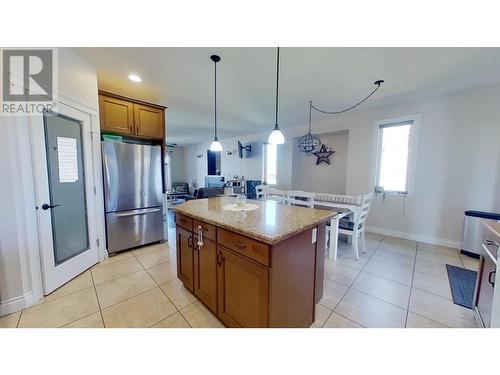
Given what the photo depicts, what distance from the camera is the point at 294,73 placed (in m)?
2.52

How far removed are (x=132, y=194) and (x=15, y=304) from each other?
1567 millimetres

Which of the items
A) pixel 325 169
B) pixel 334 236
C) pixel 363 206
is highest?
pixel 325 169

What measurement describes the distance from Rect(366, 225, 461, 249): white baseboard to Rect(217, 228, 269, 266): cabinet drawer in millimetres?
3765

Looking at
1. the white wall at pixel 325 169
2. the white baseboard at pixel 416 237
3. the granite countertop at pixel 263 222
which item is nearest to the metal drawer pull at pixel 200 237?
the granite countertop at pixel 263 222

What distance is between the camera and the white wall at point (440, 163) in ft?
9.25

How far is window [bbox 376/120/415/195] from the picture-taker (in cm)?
351

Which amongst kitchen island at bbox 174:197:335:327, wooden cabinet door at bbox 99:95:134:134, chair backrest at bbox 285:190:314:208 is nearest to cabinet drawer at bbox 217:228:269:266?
kitchen island at bbox 174:197:335:327

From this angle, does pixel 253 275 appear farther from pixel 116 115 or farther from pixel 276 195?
pixel 116 115

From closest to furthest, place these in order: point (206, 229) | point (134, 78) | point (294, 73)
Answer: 1. point (206, 229)
2. point (294, 73)
3. point (134, 78)

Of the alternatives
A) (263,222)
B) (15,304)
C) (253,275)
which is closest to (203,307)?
(253,275)

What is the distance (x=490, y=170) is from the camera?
2.80 m

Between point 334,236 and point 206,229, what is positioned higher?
point 206,229
